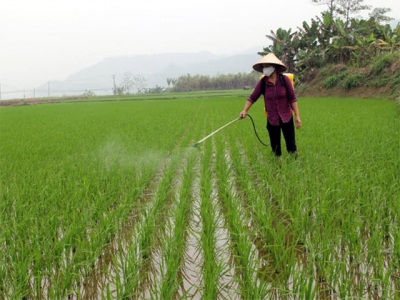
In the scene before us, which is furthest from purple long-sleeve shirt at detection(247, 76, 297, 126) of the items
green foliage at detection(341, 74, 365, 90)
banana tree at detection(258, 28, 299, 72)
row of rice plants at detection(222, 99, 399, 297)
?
banana tree at detection(258, 28, 299, 72)

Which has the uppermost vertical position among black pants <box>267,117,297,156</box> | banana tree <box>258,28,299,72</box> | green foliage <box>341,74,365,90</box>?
banana tree <box>258,28,299,72</box>

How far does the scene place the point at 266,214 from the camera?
2363 mm

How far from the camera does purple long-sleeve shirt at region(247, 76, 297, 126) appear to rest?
3918 millimetres

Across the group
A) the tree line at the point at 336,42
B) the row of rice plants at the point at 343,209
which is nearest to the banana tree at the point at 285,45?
the tree line at the point at 336,42

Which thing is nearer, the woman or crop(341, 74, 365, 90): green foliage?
the woman

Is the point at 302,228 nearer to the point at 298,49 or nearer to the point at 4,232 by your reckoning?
the point at 4,232

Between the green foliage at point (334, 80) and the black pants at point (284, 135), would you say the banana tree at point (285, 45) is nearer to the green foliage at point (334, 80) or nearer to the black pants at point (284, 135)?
the green foliage at point (334, 80)

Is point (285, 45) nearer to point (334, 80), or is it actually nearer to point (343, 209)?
point (334, 80)

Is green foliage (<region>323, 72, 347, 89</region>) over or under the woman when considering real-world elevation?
over

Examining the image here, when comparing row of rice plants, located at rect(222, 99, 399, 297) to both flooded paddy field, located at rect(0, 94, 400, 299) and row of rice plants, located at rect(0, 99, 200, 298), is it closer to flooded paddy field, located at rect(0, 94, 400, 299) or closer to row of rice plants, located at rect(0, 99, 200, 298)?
flooded paddy field, located at rect(0, 94, 400, 299)

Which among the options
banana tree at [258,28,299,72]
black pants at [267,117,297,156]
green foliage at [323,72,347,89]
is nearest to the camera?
black pants at [267,117,297,156]

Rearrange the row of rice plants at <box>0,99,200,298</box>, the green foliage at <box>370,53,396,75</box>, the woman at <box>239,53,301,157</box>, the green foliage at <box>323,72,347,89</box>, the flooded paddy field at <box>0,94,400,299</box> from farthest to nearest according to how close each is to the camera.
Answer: the green foliage at <box>323,72,347,89</box> → the green foliage at <box>370,53,396,75</box> → the woman at <box>239,53,301,157</box> → the row of rice plants at <box>0,99,200,298</box> → the flooded paddy field at <box>0,94,400,299</box>

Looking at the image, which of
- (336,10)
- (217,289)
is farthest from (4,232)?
(336,10)

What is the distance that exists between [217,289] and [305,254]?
2.16ft
